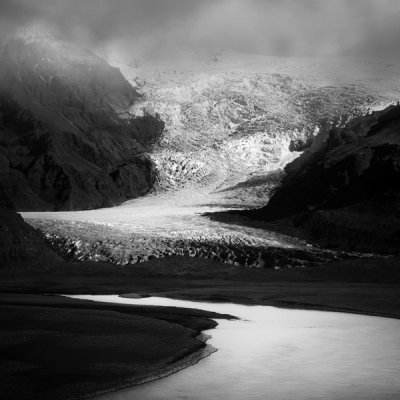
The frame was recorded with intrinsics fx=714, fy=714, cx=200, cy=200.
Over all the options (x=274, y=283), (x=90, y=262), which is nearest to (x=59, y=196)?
(x=90, y=262)

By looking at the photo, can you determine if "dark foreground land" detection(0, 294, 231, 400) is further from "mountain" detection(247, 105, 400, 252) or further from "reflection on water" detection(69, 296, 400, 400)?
"mountain" detection(247, 105, 400, 252)

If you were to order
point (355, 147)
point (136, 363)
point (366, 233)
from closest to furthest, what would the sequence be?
1. point (136, 363)
2. point (366, 233)
3. point (355, 147)

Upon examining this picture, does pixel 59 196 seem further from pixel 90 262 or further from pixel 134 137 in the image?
pixel 90 262

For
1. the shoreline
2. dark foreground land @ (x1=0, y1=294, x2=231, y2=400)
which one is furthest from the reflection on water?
dark foreground land @ (x1=0, y1=294, x2=231, y2=400)

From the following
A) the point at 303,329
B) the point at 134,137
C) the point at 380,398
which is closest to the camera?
the point at 380,398

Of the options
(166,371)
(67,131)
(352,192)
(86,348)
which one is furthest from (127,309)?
(67,131)

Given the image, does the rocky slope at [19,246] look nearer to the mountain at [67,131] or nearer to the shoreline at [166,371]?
the shoreline at [166,371]
